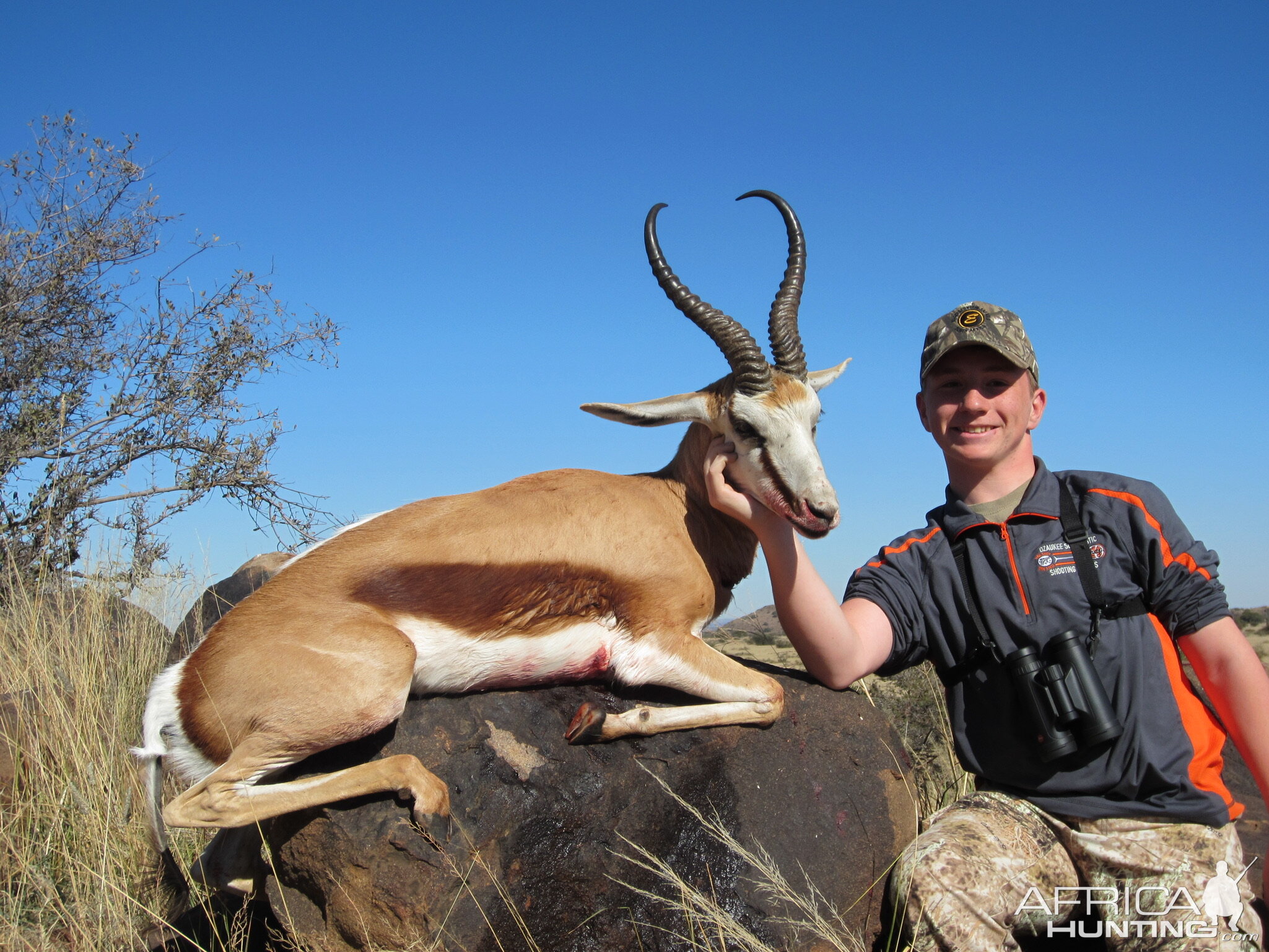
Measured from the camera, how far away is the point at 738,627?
1703cm

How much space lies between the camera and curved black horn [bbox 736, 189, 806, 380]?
5.88 m

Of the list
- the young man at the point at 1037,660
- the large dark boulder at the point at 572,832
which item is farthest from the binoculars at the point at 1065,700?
the large dark boulder at the point at 572,832

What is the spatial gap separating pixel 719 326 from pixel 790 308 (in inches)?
23.3

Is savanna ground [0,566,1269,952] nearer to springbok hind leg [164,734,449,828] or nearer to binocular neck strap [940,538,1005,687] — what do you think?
springbok hind leg [164,734,449,828]

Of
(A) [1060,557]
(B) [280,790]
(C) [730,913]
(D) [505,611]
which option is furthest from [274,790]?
(A) [1060,557]

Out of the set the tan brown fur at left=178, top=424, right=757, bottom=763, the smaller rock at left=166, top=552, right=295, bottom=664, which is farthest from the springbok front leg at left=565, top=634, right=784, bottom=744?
the smaller rock at left=166, top=552, right=295, bottom=664

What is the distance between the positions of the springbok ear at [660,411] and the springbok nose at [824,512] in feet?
Answer: 3.86

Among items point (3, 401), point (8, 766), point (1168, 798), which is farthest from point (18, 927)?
point (3, 401)

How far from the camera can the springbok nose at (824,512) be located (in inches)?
193

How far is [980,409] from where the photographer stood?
4.77 meters

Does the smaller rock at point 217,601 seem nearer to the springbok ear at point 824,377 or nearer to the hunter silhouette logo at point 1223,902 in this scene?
the springbok ear at point 824,377

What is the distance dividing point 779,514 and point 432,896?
8.84 feet

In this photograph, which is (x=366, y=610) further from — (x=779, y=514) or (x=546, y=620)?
(x=779, y=514)

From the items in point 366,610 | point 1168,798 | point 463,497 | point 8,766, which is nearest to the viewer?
point 1168,798
